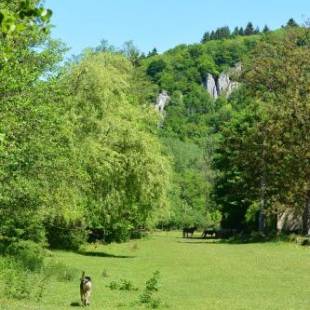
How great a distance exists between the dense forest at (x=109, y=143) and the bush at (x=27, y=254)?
0.69 metres

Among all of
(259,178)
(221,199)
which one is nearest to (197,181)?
(221,199)

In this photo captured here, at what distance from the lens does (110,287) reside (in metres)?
21.7

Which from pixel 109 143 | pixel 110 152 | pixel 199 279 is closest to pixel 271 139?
pixel 109 143

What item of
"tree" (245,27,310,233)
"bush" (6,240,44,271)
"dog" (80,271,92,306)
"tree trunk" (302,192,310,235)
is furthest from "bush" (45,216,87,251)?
"dog" (80,271,92,306)

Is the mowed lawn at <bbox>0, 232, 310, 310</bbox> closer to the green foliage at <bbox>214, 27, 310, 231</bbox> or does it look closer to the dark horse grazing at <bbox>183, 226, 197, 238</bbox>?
the green foliage at <bbox>214, 27, 310, 231</bbox>

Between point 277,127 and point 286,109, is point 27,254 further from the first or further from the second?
point 286,109

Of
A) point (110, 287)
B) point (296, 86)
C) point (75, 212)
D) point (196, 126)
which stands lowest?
point (110, 287)

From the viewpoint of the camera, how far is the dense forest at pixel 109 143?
71.8 feet

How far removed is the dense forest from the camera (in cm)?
2188

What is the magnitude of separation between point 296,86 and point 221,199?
742 inches

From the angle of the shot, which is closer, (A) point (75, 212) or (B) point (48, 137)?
(B) point (48, 137)

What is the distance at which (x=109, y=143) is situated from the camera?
37250mm

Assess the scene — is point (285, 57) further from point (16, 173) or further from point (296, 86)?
point (16, 173)

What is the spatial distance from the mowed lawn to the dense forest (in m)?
3.36
